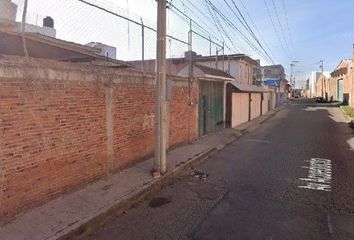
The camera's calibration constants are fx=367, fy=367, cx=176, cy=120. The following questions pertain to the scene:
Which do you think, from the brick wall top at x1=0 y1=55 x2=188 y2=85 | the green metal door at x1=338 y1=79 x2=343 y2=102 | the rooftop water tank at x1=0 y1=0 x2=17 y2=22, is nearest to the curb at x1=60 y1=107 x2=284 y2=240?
the brick wall top at x1=0 y1=55 x2=188 y2=85

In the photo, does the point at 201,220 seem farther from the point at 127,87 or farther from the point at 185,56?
the point at 185,56

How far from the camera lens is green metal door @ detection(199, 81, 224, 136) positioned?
53.6ft

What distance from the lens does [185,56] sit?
1519 centimetres

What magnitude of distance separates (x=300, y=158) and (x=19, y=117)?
9.17m

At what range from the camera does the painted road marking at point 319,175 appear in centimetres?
854

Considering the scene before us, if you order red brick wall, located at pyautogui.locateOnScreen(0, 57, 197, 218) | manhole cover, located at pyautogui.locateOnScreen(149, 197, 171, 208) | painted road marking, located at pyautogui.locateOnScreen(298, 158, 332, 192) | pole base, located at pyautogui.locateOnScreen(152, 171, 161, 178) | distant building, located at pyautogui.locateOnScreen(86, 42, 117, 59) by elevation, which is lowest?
manhole cover, located at pyautogui.locateOnScreen(149, 197, 171, 208)

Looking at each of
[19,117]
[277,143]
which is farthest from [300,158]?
[19,117]

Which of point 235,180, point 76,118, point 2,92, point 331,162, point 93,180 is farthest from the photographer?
point 331,162

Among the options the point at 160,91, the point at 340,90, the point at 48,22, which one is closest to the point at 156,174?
the point at 160,91

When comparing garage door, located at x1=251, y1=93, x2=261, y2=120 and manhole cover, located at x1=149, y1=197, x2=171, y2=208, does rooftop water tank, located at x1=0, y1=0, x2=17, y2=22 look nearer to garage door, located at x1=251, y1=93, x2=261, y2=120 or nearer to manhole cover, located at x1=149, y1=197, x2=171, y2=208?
manhole cover, located at x1=149, y1=197, x2=171, y2=208

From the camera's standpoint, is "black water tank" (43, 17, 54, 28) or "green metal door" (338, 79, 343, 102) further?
"green metal door" (338, 79, 343, 102)

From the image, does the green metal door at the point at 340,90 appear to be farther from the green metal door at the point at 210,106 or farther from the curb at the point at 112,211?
the curb at the point at 112,211

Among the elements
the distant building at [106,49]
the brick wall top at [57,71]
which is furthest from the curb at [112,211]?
the distant building at [106,49]

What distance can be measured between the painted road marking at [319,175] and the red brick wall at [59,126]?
4.52m
